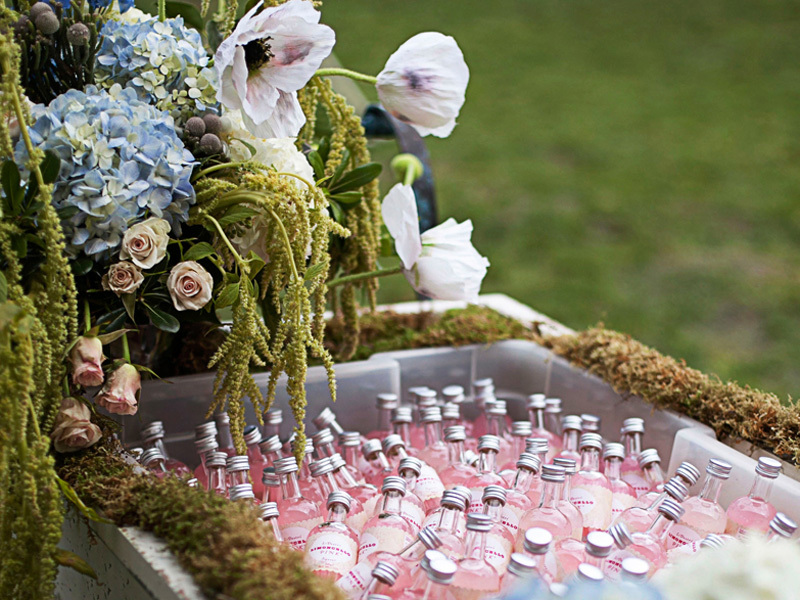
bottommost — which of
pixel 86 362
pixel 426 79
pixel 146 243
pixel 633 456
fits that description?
pixel 633 456

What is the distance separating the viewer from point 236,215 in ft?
2.87

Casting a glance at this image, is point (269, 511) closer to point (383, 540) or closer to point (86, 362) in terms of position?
point (383, 540)

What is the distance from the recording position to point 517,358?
1413 millimetres

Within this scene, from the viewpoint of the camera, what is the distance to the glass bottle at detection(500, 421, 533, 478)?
1.05 meters

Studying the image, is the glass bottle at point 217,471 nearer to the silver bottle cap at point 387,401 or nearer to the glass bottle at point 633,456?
the silver bottle cap at point 387,401

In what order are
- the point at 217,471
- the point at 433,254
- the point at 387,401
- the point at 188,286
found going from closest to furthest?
the point at 188,286 < the point at 217,471 < the point at 433,254 < the point at 387,401

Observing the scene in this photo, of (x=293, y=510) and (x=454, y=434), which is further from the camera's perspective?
(x=454, y=434)

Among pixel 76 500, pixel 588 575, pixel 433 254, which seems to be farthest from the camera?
pixel 433 254

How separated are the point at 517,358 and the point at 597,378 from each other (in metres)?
0.18

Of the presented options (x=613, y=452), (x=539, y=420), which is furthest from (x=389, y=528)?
(x=539, y=420)

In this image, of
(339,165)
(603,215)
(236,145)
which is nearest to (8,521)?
(236,145)

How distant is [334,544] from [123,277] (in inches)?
14.1

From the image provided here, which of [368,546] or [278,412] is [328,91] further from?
[368,546]

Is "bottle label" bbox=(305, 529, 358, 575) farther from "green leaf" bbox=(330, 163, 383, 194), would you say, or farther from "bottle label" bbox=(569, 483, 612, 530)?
"green leaf" bbox=(330, 163, 383, 194)
